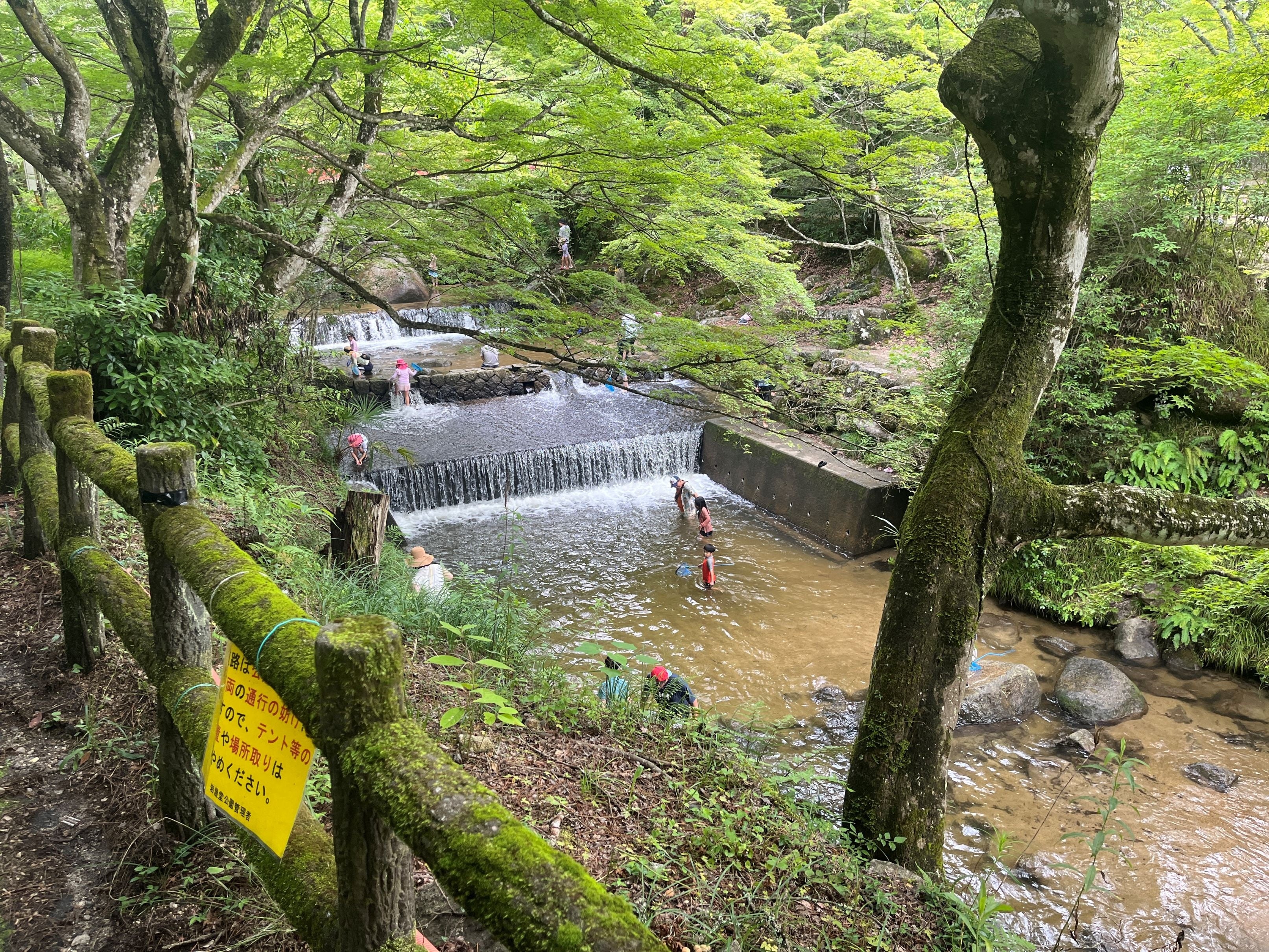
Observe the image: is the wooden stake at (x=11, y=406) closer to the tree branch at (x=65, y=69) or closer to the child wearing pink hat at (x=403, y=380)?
the tree branch at (x=65, y=69)

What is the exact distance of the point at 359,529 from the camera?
7035 mm

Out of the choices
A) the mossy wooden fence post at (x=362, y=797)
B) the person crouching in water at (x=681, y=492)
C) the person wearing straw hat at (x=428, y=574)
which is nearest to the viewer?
the mossy wooden fence post at (x=362, y=797)

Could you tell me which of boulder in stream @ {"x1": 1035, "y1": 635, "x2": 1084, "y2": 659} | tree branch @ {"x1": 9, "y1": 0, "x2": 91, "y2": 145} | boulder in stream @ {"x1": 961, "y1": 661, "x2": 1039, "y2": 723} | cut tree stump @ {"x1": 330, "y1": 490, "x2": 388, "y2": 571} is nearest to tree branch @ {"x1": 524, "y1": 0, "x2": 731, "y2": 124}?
cut tree stump @ {"x1": 330, "y1": 490, "x2": 388, "y2": 571}

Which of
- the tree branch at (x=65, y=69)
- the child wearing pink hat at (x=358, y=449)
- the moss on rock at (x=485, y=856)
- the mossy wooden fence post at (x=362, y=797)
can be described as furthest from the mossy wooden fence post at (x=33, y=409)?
the child wearing pink hat at (x=358, y=449)

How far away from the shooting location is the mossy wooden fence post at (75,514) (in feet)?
10.5

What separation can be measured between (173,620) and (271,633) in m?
0.98

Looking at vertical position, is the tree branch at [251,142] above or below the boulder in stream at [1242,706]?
above

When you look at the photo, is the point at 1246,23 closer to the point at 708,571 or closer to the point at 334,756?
the point at 708,571

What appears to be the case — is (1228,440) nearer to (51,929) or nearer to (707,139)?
(707,139)

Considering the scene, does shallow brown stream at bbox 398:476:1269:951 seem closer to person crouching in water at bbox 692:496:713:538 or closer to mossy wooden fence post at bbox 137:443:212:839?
person crouching in water at bbox 692:496:713:538

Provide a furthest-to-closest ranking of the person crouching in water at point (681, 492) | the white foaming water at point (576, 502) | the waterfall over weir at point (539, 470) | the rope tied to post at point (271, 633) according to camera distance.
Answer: the waterfall over weir at point (539, 470), the white foaming water at point (576, 502), the person crouching in water at point (681, 492), the rope tied to post at point (271, 633)

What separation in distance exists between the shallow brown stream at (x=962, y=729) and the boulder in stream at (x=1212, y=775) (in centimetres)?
6

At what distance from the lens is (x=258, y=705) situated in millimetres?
1679

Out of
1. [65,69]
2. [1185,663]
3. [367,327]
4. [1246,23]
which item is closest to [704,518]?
[1185,663]
